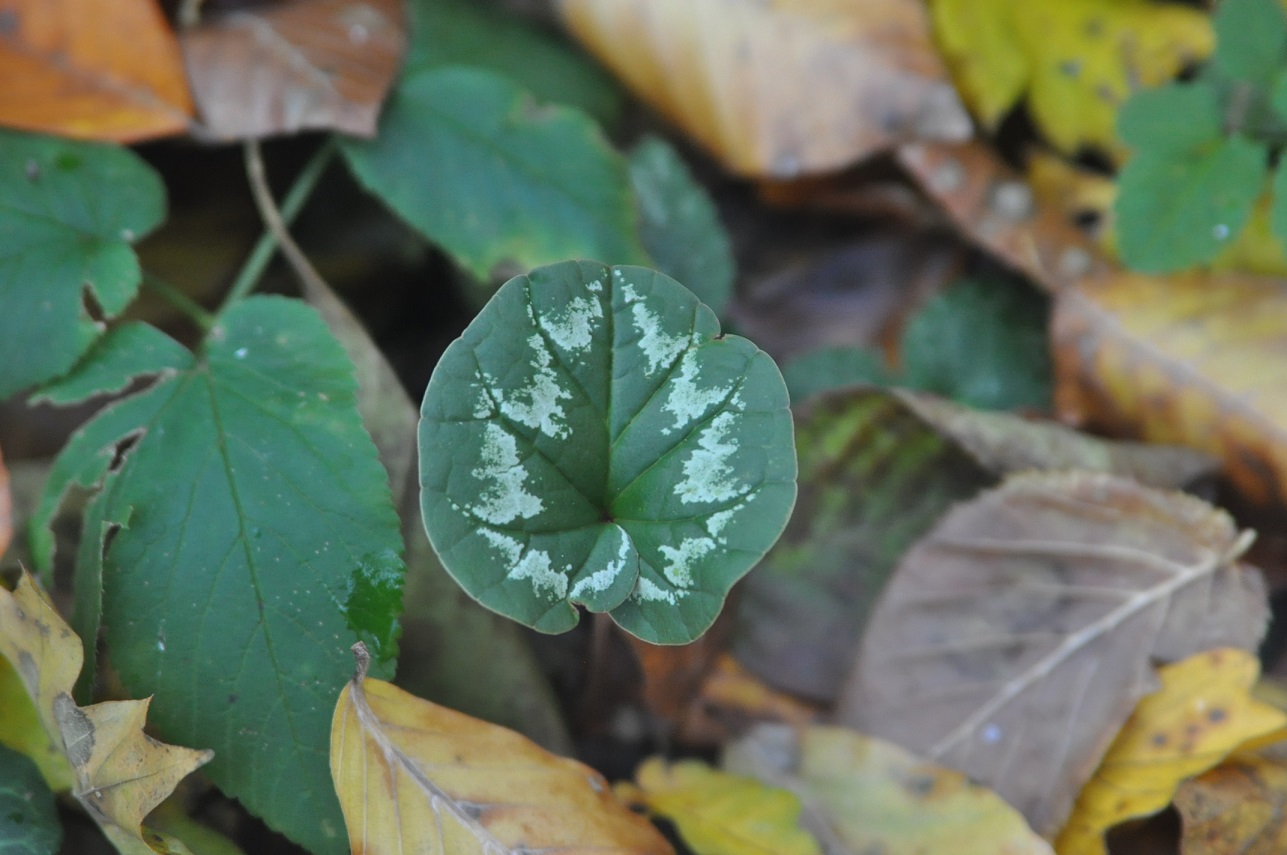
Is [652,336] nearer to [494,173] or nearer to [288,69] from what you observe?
[494,173]

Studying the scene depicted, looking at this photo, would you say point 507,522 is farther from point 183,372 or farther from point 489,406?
point 183,372

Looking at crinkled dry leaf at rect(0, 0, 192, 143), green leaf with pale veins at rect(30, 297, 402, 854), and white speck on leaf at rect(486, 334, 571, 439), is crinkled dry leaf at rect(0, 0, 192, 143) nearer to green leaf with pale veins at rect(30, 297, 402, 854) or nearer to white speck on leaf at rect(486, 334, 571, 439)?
green leaf with pale veins at rect(30, 297, 402, 854)

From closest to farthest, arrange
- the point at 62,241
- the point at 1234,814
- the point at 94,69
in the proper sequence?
the point at 1234,814 → the point at 62,241 → the point at 94,69

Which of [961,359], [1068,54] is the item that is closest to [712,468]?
[961,359]

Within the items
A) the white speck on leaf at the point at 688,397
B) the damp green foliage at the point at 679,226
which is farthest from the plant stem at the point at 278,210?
the white speck on leaf at the point at 688,397

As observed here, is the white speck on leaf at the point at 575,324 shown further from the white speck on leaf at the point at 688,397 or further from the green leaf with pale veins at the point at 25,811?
the green leaf with pale veins at the point at 25,811

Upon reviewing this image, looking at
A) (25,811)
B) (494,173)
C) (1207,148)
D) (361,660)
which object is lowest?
(25,811)
